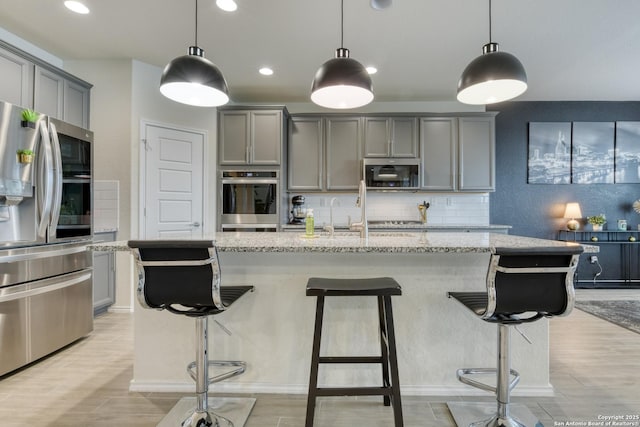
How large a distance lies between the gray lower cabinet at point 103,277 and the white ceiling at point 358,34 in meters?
1.91

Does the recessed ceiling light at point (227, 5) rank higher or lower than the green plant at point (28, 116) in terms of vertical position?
higher

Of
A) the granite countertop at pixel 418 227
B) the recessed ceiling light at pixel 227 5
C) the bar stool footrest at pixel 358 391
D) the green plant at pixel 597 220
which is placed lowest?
the bar stool footrest at pixel 358 391

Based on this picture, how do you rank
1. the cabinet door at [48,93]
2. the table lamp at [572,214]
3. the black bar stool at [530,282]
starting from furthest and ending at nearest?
the table lamp at [572,214] < the cabinet door at [48,93] < the black bar stool at [530,282]

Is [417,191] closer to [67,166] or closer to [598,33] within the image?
[598,33]

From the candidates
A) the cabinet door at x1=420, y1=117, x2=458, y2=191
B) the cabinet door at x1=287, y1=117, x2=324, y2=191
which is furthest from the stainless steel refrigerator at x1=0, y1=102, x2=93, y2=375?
the cabinet door at x1=420, y1=117, x2=458, y2=191

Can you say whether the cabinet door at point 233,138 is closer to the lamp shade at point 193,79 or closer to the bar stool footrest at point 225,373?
the lamp shade at point 193,79

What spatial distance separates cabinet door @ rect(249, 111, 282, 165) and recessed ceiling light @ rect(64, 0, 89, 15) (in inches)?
72.6

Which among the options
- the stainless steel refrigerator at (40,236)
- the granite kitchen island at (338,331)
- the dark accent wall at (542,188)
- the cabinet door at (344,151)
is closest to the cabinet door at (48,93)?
the stainless steel refrigerator at (40,236)

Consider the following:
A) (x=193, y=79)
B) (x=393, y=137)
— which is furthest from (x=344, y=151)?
(x=193, y=79)

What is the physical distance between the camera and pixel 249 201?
13.3ft

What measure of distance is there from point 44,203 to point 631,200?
6901 mm

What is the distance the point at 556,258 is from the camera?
135 centimetres

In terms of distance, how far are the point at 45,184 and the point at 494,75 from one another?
293 centimetres

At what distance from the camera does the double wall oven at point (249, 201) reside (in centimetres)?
403
